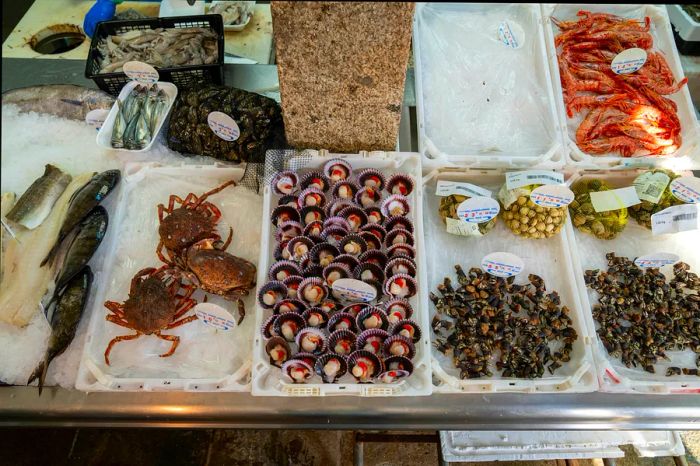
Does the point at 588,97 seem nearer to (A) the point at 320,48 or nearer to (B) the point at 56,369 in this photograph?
(A) the point at 320,48

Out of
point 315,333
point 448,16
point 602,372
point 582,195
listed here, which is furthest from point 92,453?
point 448,16

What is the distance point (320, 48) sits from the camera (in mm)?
1889

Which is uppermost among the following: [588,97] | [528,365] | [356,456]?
[588,97]

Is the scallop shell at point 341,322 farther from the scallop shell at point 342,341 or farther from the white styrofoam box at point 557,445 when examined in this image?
the white styrofoam box at point 557,445

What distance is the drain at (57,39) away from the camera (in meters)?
3.19

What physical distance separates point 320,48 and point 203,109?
914mm

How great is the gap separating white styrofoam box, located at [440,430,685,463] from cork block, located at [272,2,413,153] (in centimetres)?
159

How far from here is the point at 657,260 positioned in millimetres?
2322

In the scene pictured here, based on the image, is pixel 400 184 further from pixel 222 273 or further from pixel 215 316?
pixel 215 316

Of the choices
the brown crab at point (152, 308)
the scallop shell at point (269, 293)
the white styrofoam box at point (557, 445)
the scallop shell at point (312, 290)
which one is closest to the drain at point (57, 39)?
the brown crab at point (152, 308)

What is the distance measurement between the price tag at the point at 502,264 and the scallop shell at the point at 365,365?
727 millimetres

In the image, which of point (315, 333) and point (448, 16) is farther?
point (448, 16)

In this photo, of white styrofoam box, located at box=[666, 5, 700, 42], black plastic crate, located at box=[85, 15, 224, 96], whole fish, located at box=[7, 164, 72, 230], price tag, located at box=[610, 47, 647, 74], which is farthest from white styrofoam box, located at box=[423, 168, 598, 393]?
whole fish, located at box=[7, 164, 72, 230]

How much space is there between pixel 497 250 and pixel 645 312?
29.2 inches
